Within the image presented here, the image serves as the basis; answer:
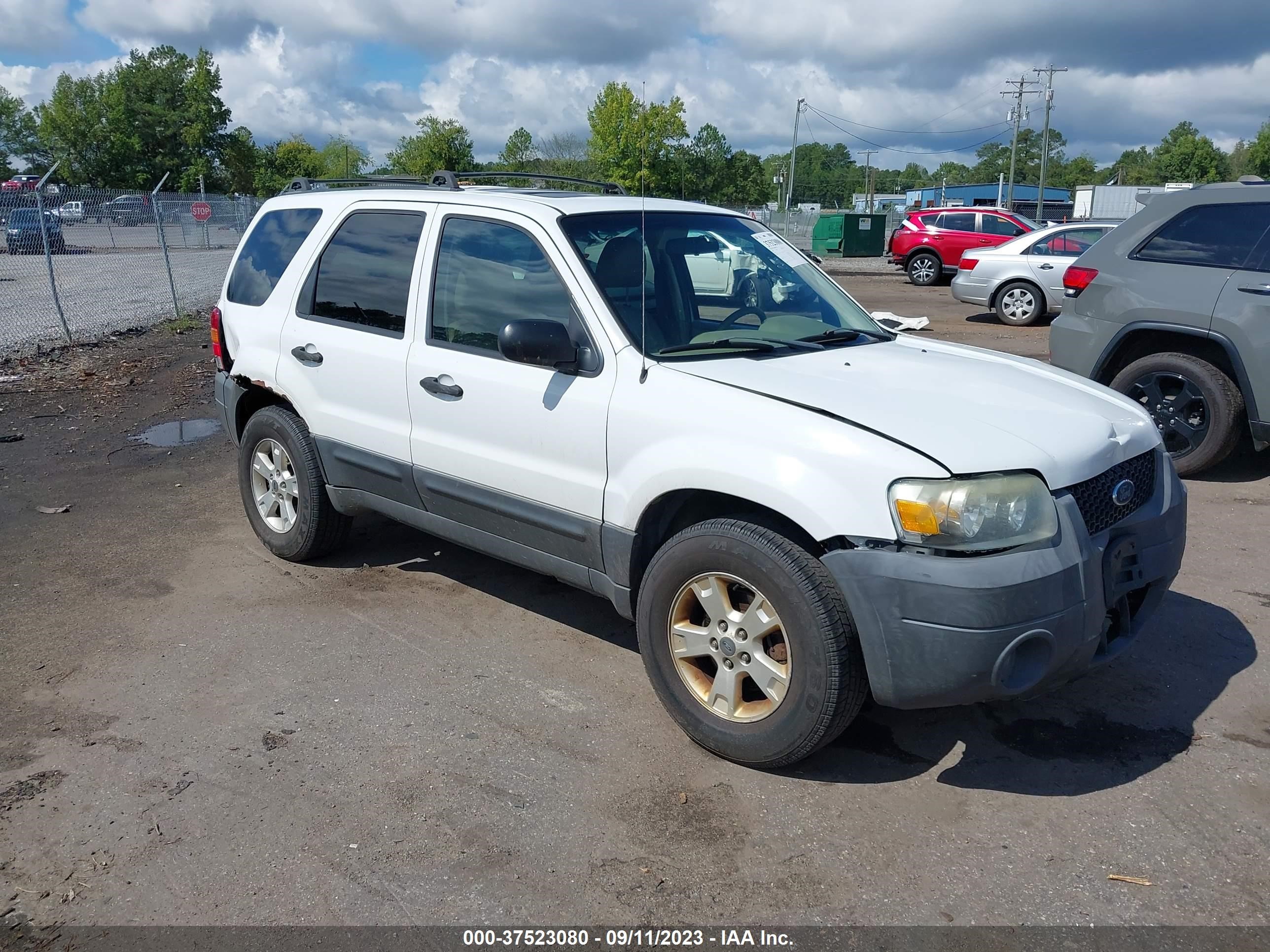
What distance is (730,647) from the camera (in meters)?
3.44

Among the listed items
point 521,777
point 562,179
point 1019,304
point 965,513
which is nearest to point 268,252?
point 562,179

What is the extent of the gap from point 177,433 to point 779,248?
236 inches

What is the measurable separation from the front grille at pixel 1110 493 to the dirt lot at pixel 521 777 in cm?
52

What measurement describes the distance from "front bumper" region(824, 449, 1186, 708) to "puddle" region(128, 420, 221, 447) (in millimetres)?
6727

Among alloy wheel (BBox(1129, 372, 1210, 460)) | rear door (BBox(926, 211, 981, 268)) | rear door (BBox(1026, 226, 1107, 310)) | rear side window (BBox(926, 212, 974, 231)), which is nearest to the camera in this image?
alloy wheel (BBox(1129, 372, 1210, 460))

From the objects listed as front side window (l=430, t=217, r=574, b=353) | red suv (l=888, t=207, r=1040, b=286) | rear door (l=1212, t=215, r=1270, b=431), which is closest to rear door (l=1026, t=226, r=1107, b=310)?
red suv (l=888, t=207, r=1040, b=286)

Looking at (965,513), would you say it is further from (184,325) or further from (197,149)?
(197,149)

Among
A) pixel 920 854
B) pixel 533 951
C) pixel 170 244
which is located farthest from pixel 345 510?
pixel 170 244

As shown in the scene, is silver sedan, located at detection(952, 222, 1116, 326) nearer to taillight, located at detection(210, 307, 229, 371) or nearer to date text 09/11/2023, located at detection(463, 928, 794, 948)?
taillight, located at detection(210, 307, 229, 371)

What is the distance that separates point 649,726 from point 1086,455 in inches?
71.0

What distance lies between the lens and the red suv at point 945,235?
23.8 m

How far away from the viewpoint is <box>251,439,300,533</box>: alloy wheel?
211 inches

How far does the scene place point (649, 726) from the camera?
3.82 m

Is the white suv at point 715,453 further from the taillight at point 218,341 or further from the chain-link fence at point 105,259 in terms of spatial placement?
the chain-link fence at point 105,259
